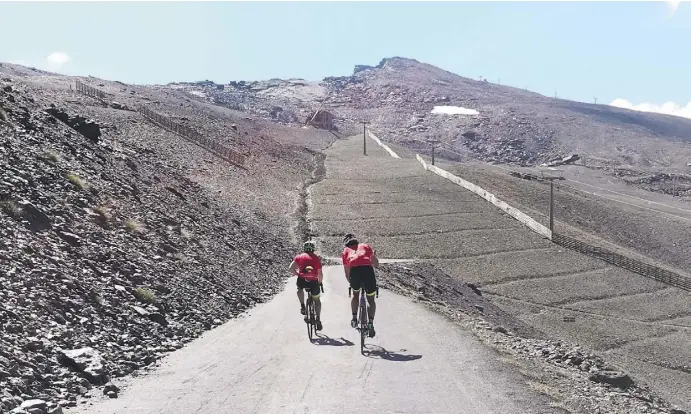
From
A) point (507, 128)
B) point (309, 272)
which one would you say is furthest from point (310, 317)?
point (507, 128)

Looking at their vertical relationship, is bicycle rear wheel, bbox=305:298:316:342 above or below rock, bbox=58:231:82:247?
below

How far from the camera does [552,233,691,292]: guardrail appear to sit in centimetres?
3825

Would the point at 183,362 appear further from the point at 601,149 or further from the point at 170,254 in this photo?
the point at 601,149

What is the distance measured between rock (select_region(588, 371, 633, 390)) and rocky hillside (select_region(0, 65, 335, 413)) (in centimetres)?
741

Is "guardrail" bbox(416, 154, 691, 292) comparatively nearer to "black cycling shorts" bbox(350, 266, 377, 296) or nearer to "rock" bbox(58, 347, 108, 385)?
"black cycling shorts" bbox(350, 266, 377, 296)

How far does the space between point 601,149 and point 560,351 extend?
138334mm

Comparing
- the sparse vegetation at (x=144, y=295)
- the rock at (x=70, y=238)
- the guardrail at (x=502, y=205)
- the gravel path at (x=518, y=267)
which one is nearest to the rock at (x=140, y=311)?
the sparse vegetation at (x=144, y=295)

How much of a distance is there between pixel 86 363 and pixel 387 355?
15.5ft

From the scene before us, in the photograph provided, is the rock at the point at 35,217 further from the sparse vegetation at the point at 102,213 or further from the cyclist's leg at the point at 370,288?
the cyclist's leg at the point at 370,288

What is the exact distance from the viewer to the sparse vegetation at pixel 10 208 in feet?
44.5

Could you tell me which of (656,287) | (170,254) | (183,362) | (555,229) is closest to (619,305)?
(656,287)

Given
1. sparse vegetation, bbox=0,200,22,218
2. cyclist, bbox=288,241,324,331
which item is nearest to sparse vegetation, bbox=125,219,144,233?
sparse vegetation, bbox=0,200,22,218

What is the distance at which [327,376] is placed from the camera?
10.1m

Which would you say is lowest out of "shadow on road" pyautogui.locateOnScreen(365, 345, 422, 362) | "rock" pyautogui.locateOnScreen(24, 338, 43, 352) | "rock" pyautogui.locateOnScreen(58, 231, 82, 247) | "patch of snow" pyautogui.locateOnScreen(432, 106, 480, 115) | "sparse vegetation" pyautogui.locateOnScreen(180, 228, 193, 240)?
"shadow on road" pyautogui.locateOnScreen(365, 345, 422, 362)
